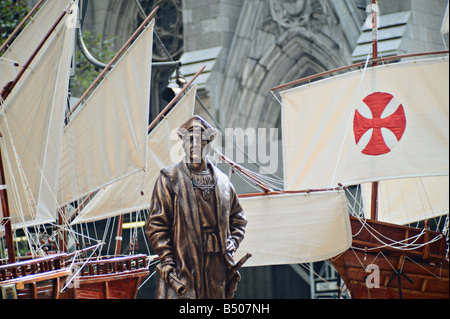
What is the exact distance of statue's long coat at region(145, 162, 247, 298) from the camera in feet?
29.0

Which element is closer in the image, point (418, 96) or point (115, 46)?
point (418, 96)

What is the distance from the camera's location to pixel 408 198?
1861 centimetres

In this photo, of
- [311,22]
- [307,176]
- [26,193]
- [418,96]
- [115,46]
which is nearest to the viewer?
[418,96]

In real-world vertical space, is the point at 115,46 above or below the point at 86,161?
above

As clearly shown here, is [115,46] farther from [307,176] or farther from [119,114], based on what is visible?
[307,176]

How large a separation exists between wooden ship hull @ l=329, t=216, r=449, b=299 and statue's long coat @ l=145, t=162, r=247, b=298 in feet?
21.2

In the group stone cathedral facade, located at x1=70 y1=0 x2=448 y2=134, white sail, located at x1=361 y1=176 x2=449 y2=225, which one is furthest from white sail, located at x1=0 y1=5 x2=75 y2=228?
white sail, located at x1=361 y1=176 x2=449 y2=225

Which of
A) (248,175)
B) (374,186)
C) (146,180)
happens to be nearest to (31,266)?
(248,175)

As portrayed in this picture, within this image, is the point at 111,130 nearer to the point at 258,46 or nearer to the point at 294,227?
the point at 294,227

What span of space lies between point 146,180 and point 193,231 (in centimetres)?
1235

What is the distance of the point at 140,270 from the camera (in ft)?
55.4

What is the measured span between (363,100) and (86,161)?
5.71m

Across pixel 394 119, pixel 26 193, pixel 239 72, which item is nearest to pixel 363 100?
pixel 394 119

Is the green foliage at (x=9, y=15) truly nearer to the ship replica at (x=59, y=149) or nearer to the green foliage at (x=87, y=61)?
the green foliage at (x=87, y=61)
